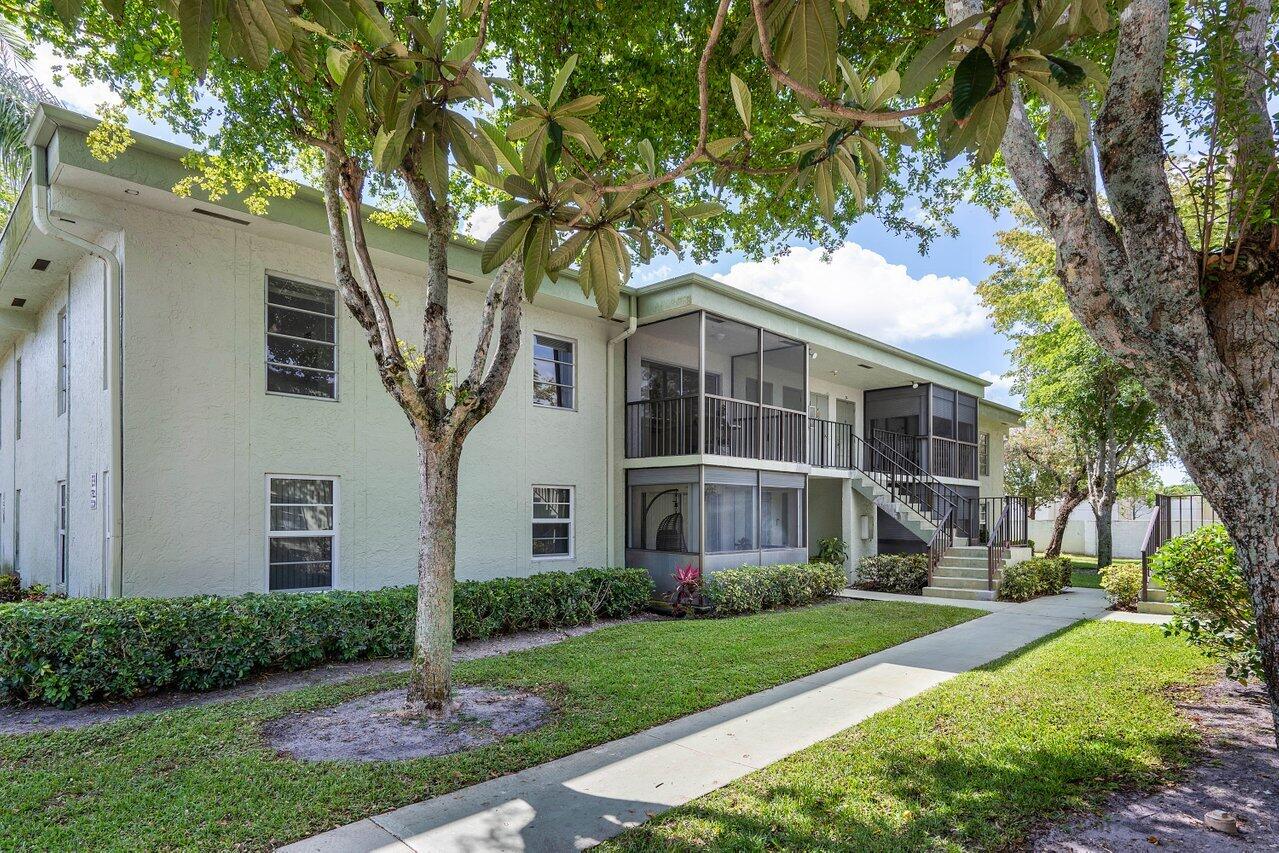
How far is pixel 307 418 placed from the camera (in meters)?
9.26

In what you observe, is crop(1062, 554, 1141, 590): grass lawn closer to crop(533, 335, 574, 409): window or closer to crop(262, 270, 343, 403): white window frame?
crop(533, 335, 574, 409): window

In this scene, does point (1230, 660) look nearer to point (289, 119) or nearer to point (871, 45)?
point (871, 45)

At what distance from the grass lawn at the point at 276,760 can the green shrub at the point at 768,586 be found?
2872 mm

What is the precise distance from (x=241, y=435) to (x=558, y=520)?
5.33 metres

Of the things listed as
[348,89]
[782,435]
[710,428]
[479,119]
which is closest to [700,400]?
[710,428]

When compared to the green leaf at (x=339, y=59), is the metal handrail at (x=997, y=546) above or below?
below

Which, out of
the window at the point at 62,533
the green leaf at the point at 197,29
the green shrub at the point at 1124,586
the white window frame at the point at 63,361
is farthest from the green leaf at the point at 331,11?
the green shrub at the point at 1124,586

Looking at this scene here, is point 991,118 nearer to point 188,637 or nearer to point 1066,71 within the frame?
point 1066,71

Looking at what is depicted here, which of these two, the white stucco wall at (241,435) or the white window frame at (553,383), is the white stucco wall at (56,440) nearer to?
the white stucco wall at (241,435)

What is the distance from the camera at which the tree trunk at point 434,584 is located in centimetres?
601

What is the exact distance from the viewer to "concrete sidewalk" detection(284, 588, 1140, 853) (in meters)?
3.82

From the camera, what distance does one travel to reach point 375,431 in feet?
32.6

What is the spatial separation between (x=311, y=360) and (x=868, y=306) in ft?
156

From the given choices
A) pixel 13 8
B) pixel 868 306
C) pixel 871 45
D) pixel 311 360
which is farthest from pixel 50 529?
pixel 868 306
